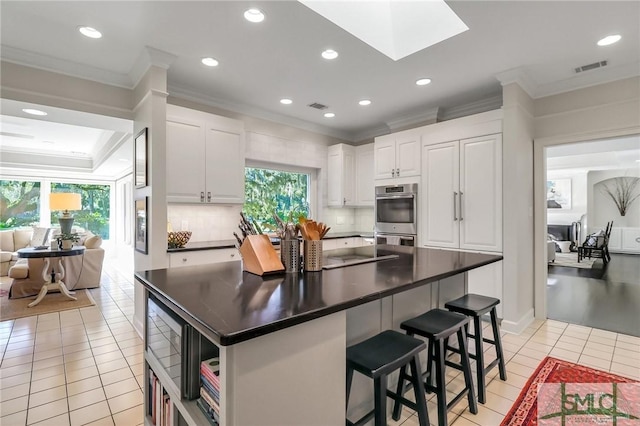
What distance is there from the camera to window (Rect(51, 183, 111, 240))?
7.81m

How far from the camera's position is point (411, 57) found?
2883 millimetres

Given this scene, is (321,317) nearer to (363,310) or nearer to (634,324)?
(363,310)

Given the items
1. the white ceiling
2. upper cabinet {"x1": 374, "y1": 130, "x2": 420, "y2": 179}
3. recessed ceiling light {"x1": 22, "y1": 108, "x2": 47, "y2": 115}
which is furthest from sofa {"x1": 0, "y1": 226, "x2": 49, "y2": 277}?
upper cabinet {"x1": 374, "y1": 130, "x2": 420, "y2": 179}

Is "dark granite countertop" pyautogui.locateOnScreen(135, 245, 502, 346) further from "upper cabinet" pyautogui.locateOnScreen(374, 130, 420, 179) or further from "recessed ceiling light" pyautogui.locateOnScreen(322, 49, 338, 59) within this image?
"upper cabinet" pyautogui.locateOnScreen(374, 130, 420, 179)

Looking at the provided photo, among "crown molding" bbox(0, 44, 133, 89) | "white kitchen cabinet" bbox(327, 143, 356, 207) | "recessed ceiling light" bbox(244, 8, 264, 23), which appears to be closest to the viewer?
"recessed ceiling light" bbox(244, 8, 264, 23)

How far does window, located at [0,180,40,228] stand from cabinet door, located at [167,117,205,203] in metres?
6.67

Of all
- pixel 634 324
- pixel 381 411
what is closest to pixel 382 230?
pixel 634 324

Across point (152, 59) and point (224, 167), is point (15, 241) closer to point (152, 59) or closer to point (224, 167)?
point (224, 167)

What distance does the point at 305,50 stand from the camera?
2.74 meters

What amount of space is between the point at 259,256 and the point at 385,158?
3.29 metres

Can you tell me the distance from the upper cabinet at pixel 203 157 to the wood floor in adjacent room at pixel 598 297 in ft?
13.9

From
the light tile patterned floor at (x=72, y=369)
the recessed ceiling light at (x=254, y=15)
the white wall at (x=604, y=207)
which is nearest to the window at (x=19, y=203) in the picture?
the light tile patterned floor at (x=72, y=369)

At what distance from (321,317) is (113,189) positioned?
30.1ft

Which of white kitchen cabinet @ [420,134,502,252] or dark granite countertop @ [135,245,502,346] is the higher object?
white kitchen cabinet @ [420,134,502,252]
